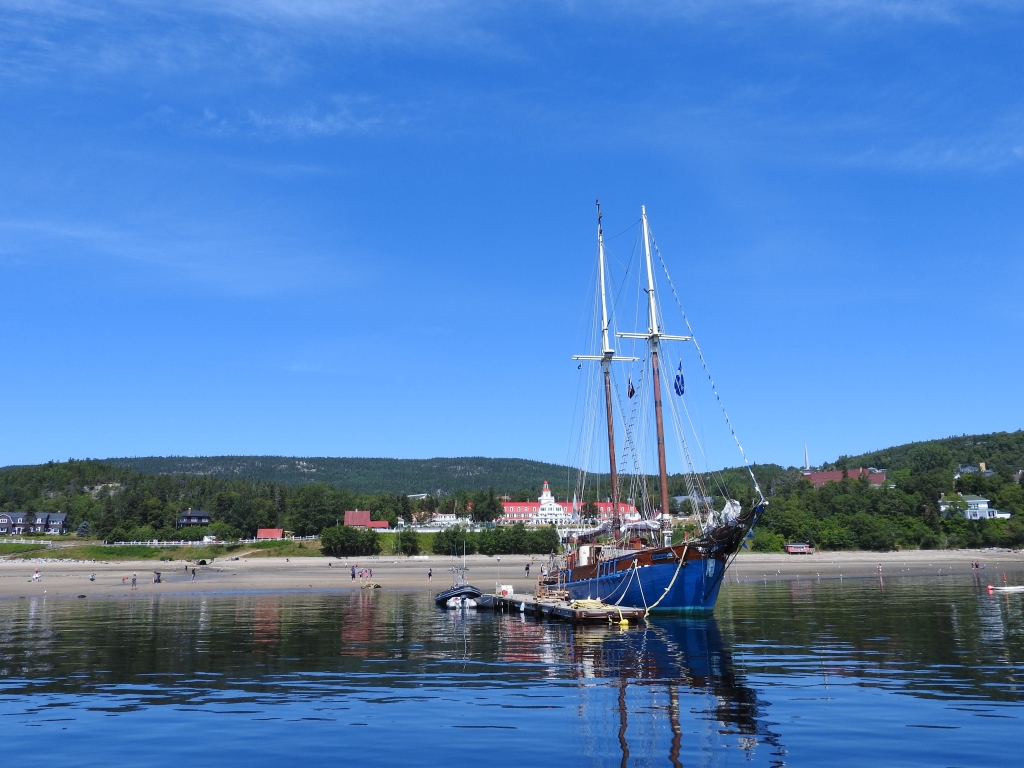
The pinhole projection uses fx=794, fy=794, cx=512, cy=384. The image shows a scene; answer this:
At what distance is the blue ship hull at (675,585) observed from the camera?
4728 centimetres

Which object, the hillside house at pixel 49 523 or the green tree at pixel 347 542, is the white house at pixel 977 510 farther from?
the hillside house at pixel 49 523

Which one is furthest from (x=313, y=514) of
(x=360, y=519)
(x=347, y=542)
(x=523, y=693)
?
(x=523, y=693)

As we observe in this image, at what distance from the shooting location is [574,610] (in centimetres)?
4453

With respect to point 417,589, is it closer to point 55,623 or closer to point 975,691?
point 55,623

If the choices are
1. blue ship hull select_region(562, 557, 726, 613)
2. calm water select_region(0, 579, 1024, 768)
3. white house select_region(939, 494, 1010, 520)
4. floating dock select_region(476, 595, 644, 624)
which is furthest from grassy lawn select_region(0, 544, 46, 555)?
white house select_region(939, 494, 1010, 520)

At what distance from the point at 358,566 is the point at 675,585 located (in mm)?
81230

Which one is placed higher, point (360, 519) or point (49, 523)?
point (49, 523)

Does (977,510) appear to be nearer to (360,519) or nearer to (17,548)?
(360,519)

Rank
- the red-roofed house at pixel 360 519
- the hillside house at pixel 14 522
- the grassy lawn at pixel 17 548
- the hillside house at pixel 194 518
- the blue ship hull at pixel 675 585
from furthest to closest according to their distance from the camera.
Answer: the hillside house at pixel 14 522 < the hillside house at pixel 194 518 < the red-roofed house at pixel 360 519 < the grassy lawn at pixel 17 548 < the blue ship hull at pixel 675 585

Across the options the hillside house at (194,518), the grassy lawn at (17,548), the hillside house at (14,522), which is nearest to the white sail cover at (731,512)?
the grassy lawn at (17,548)

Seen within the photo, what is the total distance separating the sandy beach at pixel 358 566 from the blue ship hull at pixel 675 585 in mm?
28847

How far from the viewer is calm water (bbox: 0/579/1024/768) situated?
16.6 metres

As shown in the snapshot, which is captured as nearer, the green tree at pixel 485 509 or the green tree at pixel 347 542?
the green tree at pixel 347 542

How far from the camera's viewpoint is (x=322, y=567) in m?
120
